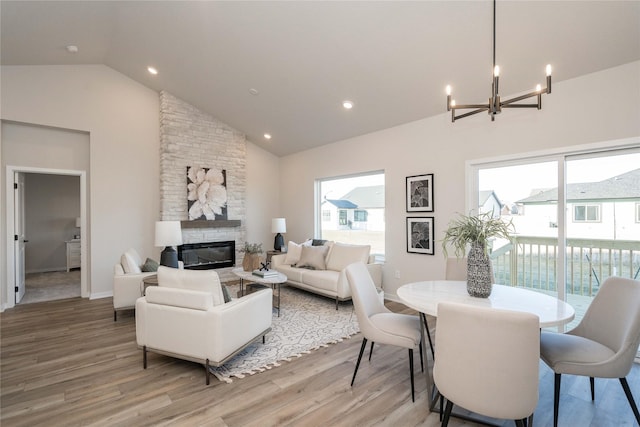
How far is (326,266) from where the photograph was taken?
5.04 m

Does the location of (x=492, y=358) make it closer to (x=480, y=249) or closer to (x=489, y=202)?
(x=480, y=249)

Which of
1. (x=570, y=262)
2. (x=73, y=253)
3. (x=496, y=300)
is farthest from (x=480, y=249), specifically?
(x=73, y=253)

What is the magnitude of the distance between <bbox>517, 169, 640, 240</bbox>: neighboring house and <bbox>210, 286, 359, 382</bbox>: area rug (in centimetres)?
262

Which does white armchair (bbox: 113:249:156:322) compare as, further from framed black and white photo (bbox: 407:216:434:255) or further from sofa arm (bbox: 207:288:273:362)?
framed black and white photo (bbox: 407:216:434:255)

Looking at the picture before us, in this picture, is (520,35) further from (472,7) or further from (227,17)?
(227,17)

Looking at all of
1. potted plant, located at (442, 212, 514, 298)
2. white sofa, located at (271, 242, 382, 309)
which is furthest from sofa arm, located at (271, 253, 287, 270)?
potted plant, located at (442, 212, 514, 298)

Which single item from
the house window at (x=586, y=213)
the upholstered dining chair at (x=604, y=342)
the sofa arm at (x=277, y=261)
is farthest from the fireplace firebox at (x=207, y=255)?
the house window at (x=586, y=213)

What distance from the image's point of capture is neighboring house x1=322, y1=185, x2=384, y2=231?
17.8 ft

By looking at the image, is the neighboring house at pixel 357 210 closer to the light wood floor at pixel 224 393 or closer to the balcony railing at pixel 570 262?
the balcony railing at pixel 570 262

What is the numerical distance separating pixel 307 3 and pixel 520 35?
2.09 m

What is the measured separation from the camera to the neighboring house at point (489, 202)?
3.90 meters

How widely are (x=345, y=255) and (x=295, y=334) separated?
1761 mm

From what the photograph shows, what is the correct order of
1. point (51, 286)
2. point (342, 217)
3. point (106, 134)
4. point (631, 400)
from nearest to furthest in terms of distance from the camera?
point (631, 400), point (106, 134), point (51, 286), point (342, 217)

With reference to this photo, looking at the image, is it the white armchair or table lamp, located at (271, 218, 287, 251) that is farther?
table lamp, located at (271, 218, 287, 251)
